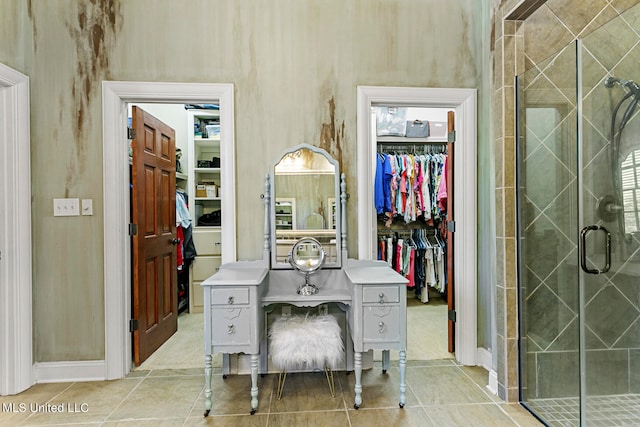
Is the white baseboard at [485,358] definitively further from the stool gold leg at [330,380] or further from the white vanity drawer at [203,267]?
the white vanity drawer at [203,267]

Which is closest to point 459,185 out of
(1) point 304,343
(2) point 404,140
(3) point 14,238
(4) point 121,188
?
(2) point 404,140

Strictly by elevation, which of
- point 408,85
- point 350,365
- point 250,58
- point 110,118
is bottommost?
point 350,365

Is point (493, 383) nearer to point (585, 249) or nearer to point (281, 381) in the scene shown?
point (585, 249)

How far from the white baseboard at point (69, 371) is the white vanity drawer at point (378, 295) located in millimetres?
1901

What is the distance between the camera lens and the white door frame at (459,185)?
100 inches

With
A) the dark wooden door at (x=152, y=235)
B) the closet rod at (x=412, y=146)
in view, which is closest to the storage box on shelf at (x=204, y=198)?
the dark wooden door at (x=152, y=235)

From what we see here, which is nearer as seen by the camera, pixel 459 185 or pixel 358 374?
pixel 358 374

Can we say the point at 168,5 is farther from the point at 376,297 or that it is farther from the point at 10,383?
the point at 10,383

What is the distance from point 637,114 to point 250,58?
231cm

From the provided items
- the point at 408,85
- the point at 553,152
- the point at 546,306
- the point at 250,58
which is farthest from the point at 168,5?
the point at 546,306

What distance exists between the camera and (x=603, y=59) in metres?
1.79

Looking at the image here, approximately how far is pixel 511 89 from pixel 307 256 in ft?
5.47

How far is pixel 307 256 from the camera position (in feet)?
7.98

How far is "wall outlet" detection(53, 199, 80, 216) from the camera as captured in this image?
242 cm
